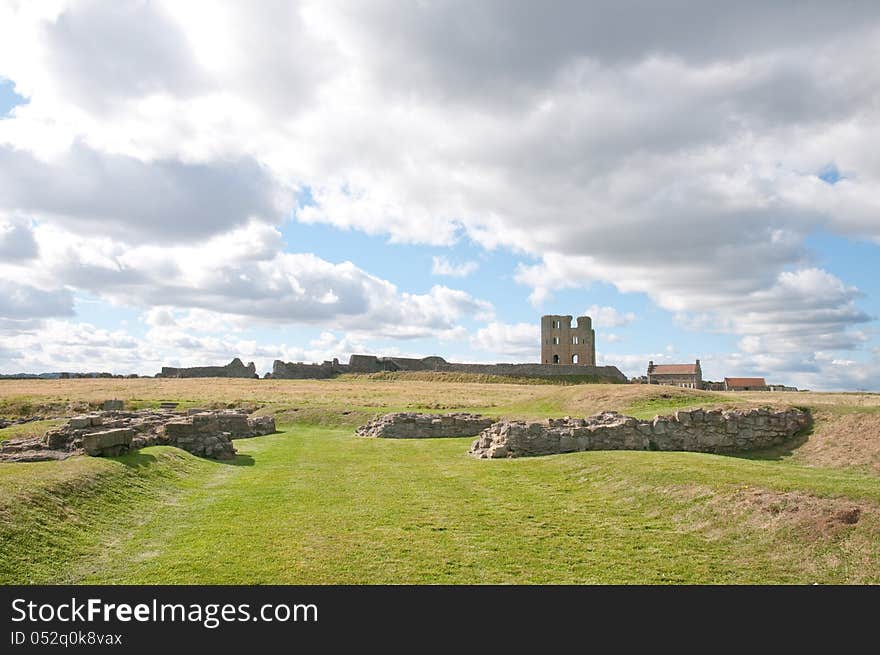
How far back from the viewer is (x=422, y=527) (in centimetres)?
1070

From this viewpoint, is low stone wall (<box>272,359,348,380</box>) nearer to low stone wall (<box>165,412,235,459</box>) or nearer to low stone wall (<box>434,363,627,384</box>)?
low stone wall (<box>434,363,627,384</box>)

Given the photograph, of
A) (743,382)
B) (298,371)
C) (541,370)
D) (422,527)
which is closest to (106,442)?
(422,527)

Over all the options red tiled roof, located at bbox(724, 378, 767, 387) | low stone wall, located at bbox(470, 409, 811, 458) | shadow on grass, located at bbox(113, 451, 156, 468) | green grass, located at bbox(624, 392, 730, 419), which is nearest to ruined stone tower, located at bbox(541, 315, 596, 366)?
red tiled roof, located at bbox(724, 378, 767, 387)

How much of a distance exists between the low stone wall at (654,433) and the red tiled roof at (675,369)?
85.2 m

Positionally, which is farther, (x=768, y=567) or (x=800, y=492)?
(x=800, y=492)

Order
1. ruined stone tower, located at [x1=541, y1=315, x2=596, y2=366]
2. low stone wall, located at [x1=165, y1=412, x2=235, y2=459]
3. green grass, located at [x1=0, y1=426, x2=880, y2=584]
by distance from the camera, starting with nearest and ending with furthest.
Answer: green grass, located at [x1=0, y1=426, x2=880, y2=584]
low stone wall, located at [x1=165, y1=412, x2=235, y2=459]
ruined stone tower, located at [x1=541, y1=315, x2=596, y2=366]

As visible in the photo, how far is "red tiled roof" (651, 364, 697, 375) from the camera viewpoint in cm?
10312

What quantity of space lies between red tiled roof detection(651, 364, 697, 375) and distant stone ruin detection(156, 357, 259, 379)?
63360 millimetres

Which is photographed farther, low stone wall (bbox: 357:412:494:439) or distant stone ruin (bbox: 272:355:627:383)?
distant stone ruin (bbox: 272:355:627:383)
